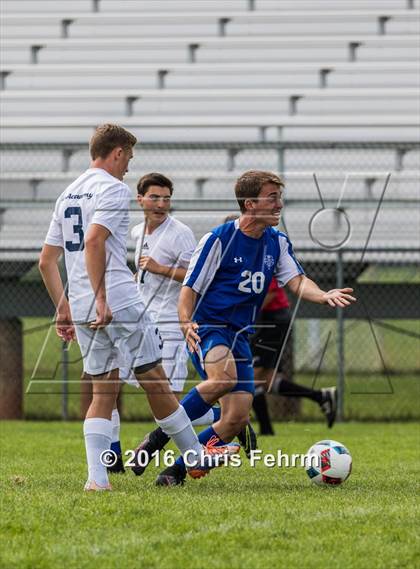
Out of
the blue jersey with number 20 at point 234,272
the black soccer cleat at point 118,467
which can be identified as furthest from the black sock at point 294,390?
the blue jersey with number 20 at point 234,272

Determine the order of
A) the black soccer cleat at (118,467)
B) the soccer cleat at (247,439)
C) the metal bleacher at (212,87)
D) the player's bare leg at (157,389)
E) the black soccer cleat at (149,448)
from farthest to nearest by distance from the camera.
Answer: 1. the metal bleacher at (212,87)
2. the soccer cleat at (247,439)
3. the black soccer cleat at (118,467)
4. the black soccer cleat at (149,448)
5. the player's bare leg at (157,389)

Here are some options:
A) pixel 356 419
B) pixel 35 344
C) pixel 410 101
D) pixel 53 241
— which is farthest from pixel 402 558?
pixel 35 344

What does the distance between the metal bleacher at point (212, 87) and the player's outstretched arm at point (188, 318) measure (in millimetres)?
6898

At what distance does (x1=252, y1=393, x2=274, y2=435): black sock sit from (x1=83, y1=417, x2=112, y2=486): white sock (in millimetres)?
4607

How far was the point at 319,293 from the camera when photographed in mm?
6293

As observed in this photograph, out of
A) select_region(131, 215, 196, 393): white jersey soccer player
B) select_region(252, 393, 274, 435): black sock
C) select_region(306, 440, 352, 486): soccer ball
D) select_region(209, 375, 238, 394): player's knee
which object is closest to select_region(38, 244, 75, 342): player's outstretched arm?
select_region(209, 375, 238, 394): player's knee

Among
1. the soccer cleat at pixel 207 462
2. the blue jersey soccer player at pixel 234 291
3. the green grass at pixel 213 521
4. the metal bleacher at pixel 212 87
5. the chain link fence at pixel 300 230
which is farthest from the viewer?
the metal bleacher at pixel 212 87

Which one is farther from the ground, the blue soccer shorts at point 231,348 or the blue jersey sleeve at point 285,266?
the blue jersey sleeve at point 285,266

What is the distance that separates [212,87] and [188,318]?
10681mm

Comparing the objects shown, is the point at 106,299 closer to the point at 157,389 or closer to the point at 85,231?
the point at 85,231

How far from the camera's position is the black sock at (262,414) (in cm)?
1039

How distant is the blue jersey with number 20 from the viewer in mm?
6418

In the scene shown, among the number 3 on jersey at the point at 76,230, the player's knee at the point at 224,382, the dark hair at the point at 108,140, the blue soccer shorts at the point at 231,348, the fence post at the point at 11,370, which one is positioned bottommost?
the fence post at the point at 11,370

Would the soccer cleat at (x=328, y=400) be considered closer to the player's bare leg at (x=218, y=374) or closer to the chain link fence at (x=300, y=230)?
the chain link fence at (x=300, y=230)
